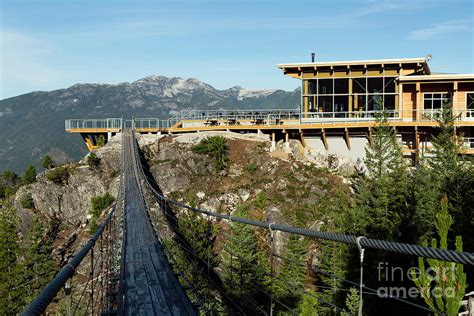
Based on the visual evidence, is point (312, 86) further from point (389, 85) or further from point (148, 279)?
point (148, 279)

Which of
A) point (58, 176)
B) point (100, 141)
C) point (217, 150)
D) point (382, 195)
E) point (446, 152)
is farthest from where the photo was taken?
point (100, 141)

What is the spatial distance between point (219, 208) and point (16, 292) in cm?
1947

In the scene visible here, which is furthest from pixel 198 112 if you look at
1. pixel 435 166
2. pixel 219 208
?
pixel 435 166

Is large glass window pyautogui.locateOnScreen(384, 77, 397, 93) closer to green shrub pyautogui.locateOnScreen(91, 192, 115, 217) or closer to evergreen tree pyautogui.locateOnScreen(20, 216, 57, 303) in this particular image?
green shrub pyautogui.locateOnScreen(91, 192, 115, 217)

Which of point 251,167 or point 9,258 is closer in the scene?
point 251,167

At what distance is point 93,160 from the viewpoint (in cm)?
3869

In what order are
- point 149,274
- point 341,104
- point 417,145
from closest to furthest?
point 149,274, point 417,145, point 341,104

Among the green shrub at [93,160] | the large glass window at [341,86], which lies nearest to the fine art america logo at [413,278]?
the large glass window at [341,86]

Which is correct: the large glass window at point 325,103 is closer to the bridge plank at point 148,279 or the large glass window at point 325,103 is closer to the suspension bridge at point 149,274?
the suspension bridge at point 149,274

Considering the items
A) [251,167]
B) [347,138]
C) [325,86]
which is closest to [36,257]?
[251,167]

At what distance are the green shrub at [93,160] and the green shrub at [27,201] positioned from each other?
6265 millimetres

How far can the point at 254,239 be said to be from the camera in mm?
32094

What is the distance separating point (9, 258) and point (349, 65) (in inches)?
1281

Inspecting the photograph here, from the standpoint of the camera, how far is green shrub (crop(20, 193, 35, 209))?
130 ft
